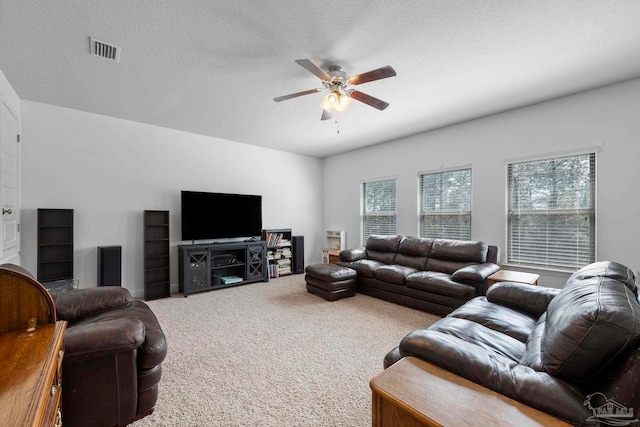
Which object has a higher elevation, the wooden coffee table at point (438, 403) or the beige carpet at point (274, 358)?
the wooden coffee table at point (438, 403)

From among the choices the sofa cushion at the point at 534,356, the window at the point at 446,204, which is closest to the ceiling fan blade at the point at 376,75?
the sofa cushion at the point at 534,356

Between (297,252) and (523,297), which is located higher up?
(523,297)

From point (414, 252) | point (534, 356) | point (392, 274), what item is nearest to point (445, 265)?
point (414, 252)

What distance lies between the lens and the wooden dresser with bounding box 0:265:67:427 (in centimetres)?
62

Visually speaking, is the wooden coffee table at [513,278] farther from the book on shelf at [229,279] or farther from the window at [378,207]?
the book on shelf at [229,279]

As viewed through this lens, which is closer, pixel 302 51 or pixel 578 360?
pixel 578 360

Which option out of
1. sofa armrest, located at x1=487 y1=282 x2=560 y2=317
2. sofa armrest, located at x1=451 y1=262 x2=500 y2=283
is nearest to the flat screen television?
sofa armrest, located at x1=451 y1=262 x2=500 y2=283

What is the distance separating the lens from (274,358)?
2283 mm

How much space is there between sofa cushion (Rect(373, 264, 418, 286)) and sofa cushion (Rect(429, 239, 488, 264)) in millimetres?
457

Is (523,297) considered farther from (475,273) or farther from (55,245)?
(55,245)

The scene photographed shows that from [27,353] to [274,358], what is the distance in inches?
68.0

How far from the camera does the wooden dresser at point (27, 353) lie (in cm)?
62

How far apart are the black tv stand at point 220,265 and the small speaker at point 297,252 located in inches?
31.0

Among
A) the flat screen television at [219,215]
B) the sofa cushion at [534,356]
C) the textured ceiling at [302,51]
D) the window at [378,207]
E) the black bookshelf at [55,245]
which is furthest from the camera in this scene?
the window at [378,207]
